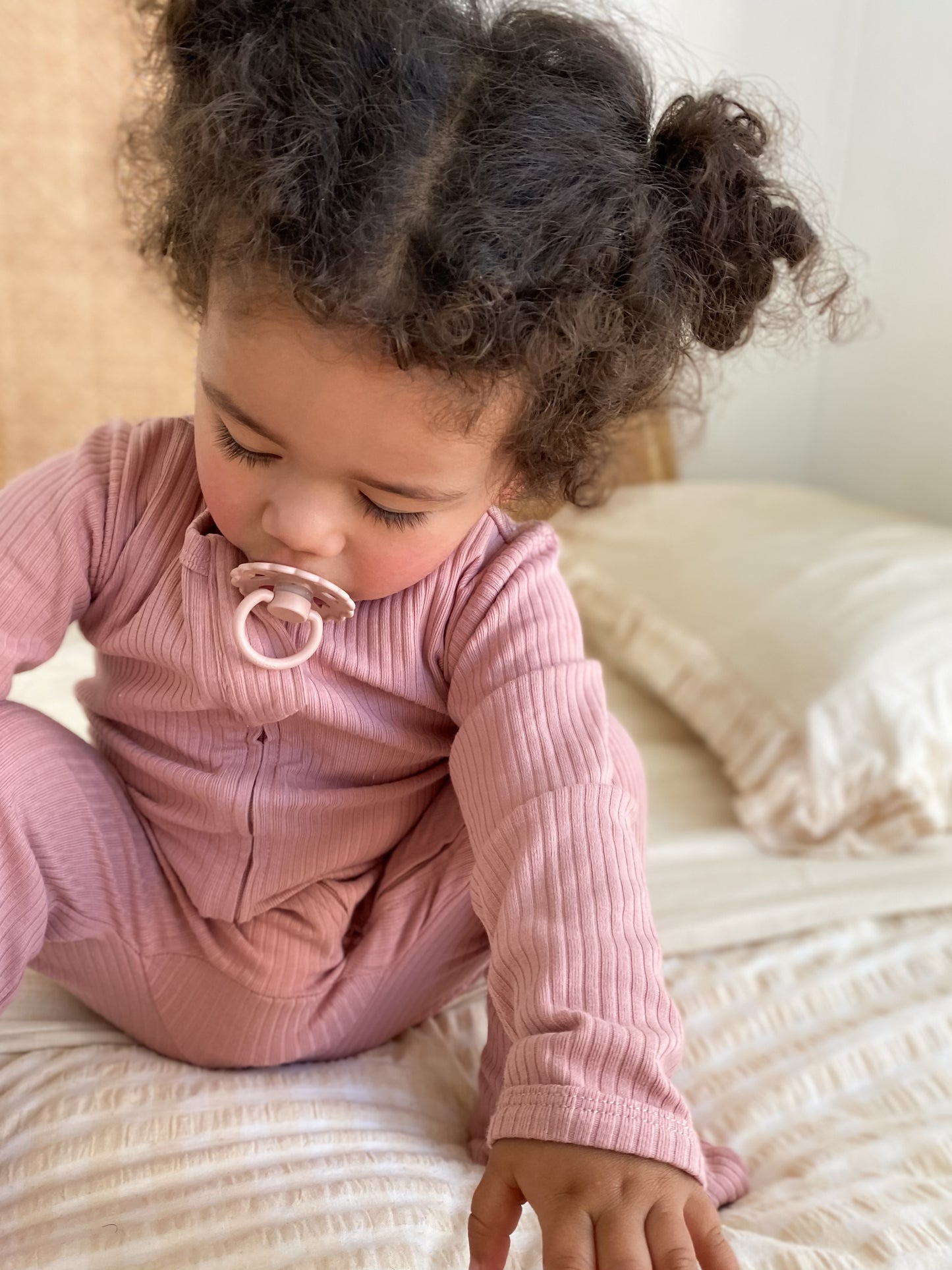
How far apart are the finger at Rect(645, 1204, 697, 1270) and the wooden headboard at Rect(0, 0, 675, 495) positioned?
3.83 ft

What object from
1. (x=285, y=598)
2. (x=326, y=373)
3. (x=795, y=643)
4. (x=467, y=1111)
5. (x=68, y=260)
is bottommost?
(x=467, y=1111)

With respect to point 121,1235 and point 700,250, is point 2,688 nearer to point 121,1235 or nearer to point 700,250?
point 121,1235

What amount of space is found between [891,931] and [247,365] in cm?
72

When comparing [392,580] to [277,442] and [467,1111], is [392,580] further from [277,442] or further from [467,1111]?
[467,1111]

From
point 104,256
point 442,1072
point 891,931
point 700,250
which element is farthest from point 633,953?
point 104,256

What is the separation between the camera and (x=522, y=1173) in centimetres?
55

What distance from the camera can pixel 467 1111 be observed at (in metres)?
0.79

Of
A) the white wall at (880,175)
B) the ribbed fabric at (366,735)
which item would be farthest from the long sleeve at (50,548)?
the white wall at (880,175)

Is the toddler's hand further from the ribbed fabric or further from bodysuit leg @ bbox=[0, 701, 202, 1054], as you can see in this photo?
bodysuit leg @ bbox=[0, 701, 202, 1054]

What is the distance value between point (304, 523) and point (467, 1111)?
16.6 inches

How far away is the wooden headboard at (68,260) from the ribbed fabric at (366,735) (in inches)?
31.6

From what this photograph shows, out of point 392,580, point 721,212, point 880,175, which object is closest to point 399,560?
point 392,580

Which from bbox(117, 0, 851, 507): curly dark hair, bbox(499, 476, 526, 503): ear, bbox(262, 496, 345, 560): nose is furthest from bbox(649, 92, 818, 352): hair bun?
bbox(262, 496, 345, 560): nose

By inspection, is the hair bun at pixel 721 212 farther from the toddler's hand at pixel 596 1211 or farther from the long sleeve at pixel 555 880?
the toddler's hand at pixel 596 1211
